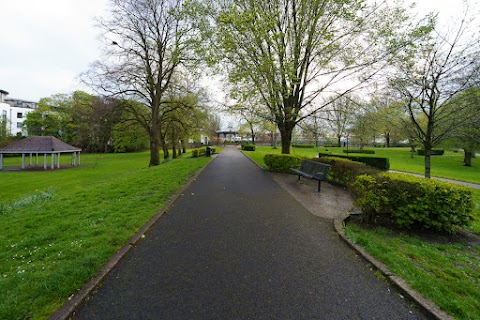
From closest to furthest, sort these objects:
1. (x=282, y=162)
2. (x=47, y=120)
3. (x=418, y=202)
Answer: (x=418, y=202)
(x=282, y=162)
(x=47, y=120)

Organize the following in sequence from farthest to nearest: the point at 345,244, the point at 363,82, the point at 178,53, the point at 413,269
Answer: the point at 178,53 → the point at 363,82 → the point at 345,244 → the point at 413,269

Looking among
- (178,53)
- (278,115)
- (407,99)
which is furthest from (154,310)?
(178,53)

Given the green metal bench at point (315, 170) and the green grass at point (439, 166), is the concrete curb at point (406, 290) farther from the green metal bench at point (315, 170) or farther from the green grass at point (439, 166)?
the green grass at point (439, 166)

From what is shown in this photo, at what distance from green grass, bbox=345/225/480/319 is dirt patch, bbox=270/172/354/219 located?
139 cm

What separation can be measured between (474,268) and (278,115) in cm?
1104

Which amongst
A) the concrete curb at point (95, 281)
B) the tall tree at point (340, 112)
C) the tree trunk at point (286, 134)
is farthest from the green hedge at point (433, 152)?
the concrete curb at point (95, 281)

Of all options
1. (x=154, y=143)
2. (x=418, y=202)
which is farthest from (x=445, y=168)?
(x=154, y=143)

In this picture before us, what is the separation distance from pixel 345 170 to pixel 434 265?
218 inches

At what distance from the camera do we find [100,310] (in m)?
2.29

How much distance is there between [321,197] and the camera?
698cm

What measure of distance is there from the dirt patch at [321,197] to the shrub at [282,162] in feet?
6.93

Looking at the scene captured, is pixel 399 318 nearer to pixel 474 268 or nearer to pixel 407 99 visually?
pixel 474 268

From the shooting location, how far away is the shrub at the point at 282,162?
11.6m

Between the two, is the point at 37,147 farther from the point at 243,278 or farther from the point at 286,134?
the point at 243,278
